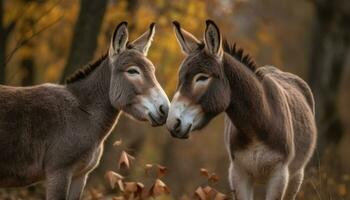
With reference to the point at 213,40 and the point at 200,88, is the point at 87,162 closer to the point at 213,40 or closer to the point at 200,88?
the point at 200,88

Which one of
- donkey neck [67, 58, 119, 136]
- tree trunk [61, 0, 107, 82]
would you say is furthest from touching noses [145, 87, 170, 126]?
tree trunk [61, 0, 107, 82]

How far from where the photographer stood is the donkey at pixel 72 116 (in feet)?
27.9

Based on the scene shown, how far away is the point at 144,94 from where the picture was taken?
8.58m

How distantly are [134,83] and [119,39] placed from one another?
1.80 ft

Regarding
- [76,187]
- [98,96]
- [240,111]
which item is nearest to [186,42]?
[240,111]

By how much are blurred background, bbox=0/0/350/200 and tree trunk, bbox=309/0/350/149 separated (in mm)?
23

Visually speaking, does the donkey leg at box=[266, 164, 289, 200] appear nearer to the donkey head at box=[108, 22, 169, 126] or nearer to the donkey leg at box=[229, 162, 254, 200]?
the donkey leg at box=[229, 162, 254, 200]

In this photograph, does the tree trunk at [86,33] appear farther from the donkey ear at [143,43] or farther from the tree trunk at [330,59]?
the tree trunk at [330,59]

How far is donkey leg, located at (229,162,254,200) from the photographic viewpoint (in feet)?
29.4

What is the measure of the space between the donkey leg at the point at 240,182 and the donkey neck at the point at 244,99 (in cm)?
52

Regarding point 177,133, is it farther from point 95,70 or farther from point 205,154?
point 205,154

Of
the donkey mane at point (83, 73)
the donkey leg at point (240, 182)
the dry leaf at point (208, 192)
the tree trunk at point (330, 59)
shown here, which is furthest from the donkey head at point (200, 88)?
the tree trunk at point (330, 59)

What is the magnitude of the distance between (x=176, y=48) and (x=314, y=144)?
36.1 feet

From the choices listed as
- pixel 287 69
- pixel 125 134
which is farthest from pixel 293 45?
pixel 125 134
